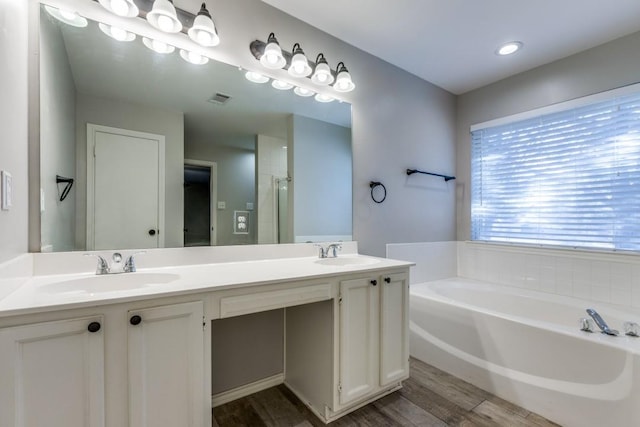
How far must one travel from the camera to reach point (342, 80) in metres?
2.07

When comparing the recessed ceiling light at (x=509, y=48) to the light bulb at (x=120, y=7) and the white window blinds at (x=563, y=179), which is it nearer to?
the white window blinds at (x=563, y=179)

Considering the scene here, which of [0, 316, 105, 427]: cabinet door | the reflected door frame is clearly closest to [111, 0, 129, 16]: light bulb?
the reflected door frame

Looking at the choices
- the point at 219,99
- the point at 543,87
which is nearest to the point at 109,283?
the point at 219,99

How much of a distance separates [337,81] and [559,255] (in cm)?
232

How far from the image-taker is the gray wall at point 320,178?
2057 millimetres

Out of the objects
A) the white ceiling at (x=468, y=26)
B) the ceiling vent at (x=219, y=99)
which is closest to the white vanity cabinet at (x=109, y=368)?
the ceiling vent at (x=219, y=99)

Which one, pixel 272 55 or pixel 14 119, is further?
pixel 272 55

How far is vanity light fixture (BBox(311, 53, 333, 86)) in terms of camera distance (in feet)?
6.40

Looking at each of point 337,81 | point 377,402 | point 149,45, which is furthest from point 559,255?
point 149,45

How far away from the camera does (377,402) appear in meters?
1.74

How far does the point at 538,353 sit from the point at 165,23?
8.96ft

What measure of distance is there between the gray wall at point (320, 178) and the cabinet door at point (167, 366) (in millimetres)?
1031

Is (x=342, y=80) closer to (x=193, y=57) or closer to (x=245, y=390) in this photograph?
(x=193, y=57)

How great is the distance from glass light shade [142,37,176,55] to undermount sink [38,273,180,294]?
1.17m
